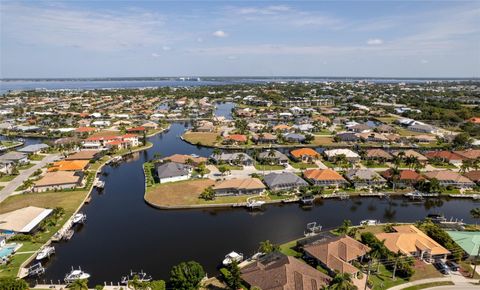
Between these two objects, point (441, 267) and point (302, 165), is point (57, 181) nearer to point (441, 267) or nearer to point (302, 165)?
point (302, 165)

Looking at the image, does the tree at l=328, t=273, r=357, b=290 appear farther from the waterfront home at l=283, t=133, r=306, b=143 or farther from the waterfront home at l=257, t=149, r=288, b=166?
the waterfront home at l=283, t=133, r=306, b=143

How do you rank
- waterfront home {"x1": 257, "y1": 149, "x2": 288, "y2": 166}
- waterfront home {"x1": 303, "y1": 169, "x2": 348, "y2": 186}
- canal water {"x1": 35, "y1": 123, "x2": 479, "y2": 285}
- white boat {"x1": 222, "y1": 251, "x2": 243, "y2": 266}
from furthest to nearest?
1. waterfront home {"x1": 257, "y1": 149, "x2": 288, "y2": 166}
2. waterfront home {"x1": 303, "y1": 169, "x2": 348, "y2": 186}
3. canal water {"x1": 35, "y1": 123, "x2": 479, "y2": 285}
4. white boat {"x1": 222, "y1": 251, "x2": 243, "y2": 266}

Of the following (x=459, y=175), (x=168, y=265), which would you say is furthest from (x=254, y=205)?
(x=459, y=175)

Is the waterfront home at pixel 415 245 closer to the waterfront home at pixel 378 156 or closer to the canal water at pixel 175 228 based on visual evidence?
the canal water at pixel 175 228

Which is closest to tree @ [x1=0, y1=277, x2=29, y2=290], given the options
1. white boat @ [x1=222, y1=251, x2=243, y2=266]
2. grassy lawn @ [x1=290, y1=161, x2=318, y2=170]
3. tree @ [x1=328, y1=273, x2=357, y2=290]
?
white boat @ [x1=222, y1=251, x2=243, y2=266]

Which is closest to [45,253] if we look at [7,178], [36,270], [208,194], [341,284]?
[36,270]
